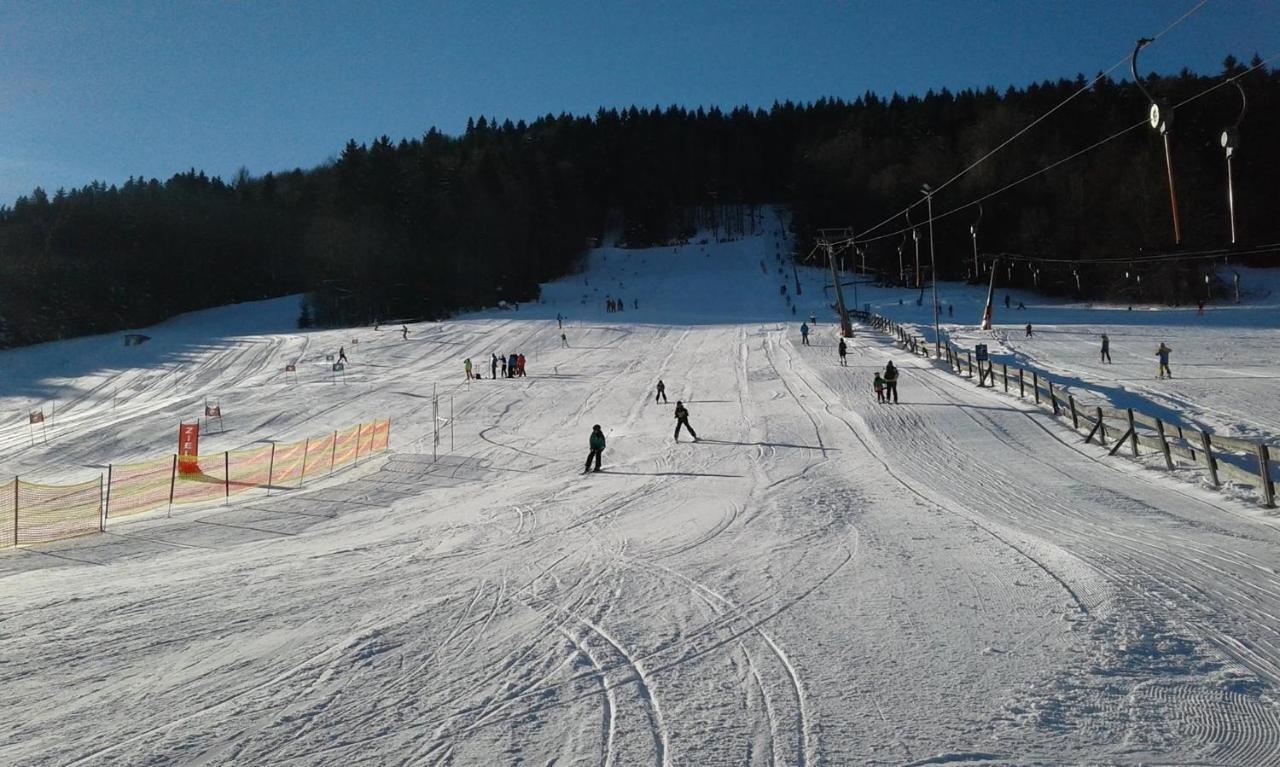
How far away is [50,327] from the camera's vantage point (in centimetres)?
7088

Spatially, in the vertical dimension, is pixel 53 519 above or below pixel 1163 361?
below

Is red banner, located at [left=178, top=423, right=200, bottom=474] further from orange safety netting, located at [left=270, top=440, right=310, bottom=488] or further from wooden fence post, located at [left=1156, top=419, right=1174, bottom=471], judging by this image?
wooden fence post, located at [left=1156, top=419, right=1174, bottom=471]

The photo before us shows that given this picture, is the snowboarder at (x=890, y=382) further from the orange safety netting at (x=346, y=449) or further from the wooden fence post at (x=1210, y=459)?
the orange safety netting at (x=346, y=449)

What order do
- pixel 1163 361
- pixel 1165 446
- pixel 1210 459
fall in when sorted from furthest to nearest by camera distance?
pixel 1163 361
pixel 1165 446
pixel 1210 459

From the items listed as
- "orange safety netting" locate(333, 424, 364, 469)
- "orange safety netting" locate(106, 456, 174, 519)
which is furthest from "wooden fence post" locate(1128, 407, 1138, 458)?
"orange safety netting" locate(106, 456, 174, 519)

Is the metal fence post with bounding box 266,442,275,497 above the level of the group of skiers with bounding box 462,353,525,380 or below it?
below

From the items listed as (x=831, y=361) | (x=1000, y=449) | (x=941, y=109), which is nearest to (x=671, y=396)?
(x=831, y=361)

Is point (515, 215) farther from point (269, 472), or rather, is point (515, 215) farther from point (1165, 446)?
point (1165, 446)

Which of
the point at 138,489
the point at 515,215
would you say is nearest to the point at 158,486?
the point at 138,489

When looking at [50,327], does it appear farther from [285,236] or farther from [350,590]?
[350,590]

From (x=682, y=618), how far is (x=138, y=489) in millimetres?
17211

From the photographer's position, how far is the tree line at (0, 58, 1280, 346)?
67.9m

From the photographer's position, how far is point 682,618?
7289mm

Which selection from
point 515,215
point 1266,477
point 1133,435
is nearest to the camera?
point 1266,477
